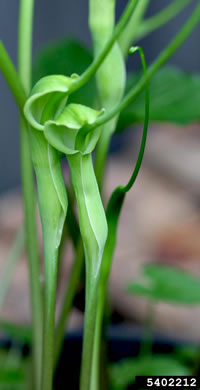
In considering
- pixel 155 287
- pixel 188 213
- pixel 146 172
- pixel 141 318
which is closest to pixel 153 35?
pixel 146 172

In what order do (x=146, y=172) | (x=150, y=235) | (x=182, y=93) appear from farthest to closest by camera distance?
(x=146, y=172) < (x=150, y=235) < (x=182, y=93)

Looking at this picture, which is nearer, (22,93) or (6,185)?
(22,93)

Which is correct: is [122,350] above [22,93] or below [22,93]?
below

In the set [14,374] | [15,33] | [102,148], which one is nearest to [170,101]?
[102,148]

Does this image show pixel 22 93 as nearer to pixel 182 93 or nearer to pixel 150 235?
pixel 182 93


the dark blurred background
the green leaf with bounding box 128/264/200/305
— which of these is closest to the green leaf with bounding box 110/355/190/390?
the green leaf with bounding box 128/264/200/305

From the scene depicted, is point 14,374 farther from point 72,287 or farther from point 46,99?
point 46,99

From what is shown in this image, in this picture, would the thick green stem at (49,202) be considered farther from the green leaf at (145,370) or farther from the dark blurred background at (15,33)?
the dark blurred background at (15,33)

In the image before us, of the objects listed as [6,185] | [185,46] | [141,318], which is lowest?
[141,318]

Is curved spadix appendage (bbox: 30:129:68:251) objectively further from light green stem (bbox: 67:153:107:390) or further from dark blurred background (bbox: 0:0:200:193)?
dark blurred background (bbox: 0:0:200:193)
